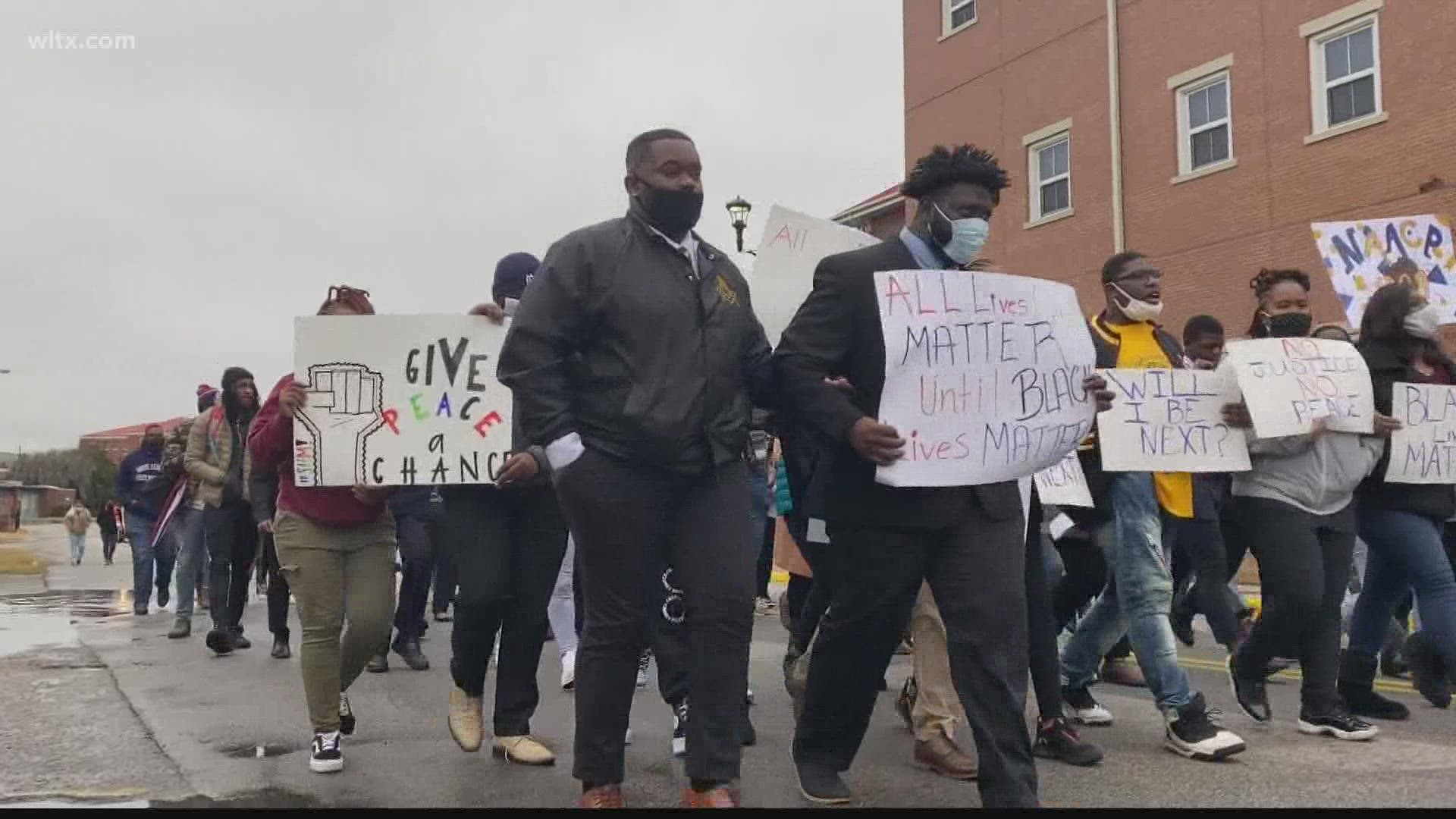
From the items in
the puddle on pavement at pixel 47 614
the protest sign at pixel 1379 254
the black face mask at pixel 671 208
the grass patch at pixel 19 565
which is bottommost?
the grass patch at pixel 19 565

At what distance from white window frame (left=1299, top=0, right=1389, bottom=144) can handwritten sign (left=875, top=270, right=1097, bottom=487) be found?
1434 cm

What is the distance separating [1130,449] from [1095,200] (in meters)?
16.3

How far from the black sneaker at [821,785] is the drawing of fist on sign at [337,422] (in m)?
2.09

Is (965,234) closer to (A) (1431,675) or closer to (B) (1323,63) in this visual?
(A) (1431,675)

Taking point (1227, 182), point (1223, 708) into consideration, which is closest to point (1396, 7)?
point (1227, 182)

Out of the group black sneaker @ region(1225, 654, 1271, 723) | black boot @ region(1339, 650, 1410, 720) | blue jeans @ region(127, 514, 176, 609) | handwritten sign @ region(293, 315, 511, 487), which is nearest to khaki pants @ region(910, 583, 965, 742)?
black sneaker @ region(1225, 654, 1271, 723)

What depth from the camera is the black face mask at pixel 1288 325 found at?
570cm

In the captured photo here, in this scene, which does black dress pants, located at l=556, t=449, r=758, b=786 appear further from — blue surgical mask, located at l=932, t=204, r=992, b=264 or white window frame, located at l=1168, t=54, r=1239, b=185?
white window frame, located at l=1168, t=54, r=1239, b=185

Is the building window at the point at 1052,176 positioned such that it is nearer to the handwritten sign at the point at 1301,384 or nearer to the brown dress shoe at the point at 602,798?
the handwritten sign at the point at 1301,384

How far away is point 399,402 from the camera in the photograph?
566cm

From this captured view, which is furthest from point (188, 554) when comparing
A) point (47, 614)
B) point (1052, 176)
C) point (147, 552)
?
point (1052, 176)

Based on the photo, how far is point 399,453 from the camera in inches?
215

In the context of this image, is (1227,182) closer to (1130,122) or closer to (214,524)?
(1130,122)

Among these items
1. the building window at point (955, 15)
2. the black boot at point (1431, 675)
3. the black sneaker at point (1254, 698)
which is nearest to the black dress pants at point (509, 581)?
the black sneaker at point (1254, 698)
